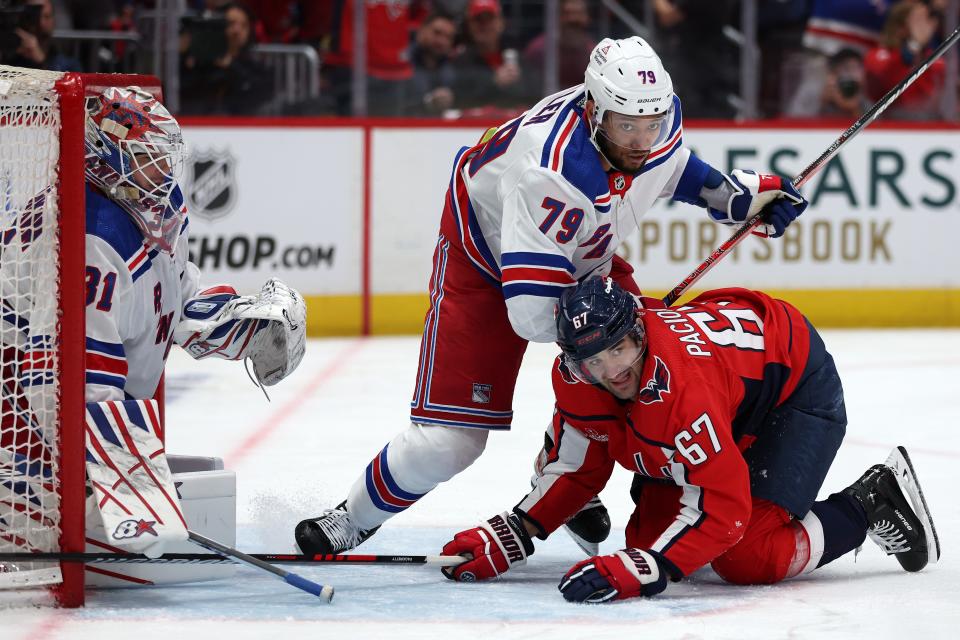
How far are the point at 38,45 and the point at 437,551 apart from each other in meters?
3.61

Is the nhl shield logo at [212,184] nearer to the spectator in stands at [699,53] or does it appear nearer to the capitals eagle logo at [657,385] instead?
the spectator in stands at [699,53]

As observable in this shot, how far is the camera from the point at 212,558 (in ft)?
8.32

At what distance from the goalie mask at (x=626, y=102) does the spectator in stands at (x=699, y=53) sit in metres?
3.79

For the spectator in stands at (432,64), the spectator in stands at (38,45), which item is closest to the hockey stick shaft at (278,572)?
the spectator in stands at (38,45)

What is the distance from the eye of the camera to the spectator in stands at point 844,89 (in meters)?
6.50

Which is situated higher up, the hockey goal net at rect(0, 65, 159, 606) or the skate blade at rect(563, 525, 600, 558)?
the hockey goal net at rect(0, 65, 159, 606)

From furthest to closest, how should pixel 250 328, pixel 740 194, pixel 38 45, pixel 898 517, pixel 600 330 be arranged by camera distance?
1. pixel 38 45
2. pixel 740 194
3. pixel 250 328
4. pixel 898 517
5. pixel 600 330

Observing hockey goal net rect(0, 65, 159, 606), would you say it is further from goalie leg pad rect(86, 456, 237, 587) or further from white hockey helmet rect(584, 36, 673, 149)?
white hockey helmet rect(584, 36, 673, 149)

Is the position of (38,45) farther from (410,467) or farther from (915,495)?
(915,495)

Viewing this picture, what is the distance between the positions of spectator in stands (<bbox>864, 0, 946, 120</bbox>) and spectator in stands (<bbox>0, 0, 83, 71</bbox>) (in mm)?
3394

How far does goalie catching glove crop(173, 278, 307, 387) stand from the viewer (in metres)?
2.77

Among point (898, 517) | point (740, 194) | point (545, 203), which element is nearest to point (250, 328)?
point (545, 203)

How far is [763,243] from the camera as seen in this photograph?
6379mm

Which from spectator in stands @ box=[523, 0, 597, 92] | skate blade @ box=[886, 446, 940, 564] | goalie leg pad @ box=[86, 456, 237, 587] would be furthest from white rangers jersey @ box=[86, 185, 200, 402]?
spectator in stands @ box=[523, 0, 597, 92]
